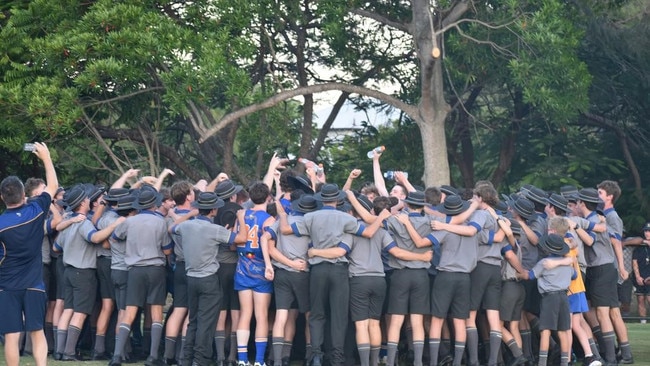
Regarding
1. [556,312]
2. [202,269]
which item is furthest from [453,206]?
[202,269]

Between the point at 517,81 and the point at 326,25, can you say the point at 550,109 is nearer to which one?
the point at 517,81

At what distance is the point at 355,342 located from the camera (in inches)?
514

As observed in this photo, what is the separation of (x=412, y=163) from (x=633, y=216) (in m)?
4.91

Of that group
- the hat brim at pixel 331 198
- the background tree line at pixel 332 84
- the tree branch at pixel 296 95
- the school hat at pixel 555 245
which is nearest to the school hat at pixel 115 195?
the hat brim at pixel 331 198

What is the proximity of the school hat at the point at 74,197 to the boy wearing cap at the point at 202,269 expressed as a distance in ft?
Result: 4.61

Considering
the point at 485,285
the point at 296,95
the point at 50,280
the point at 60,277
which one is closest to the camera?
the point at 485,285

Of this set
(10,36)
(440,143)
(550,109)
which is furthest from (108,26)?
(550,109)

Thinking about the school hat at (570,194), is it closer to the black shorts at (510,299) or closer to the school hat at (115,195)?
the black shorts at (510,299)

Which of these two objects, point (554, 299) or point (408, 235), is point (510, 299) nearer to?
point (554, 299)

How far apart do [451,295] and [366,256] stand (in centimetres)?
107

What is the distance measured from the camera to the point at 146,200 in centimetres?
1281

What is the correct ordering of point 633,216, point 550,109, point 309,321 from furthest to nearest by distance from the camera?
point 633,216 < point 550,109 < point 309,321

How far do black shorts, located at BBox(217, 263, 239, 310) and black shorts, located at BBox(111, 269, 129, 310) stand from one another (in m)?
1.12

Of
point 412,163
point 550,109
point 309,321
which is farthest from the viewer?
point 412,163
